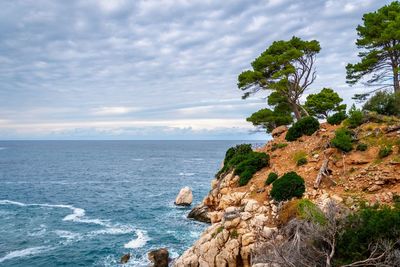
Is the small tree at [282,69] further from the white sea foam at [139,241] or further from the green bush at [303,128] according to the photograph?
the white sea foam at [139,241]

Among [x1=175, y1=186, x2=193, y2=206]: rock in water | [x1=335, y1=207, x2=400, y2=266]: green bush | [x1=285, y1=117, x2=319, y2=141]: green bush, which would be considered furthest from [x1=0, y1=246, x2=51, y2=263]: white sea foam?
[x1=335, y1=207, x2=400, y2=266]: green bush

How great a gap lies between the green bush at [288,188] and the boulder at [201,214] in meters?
16.7

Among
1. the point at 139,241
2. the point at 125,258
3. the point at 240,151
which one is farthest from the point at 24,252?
the point at 240,151

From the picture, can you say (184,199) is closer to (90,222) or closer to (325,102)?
(90,222)

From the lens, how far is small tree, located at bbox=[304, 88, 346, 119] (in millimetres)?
42119

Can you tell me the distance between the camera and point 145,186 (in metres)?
71.0

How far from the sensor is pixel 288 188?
79.4 ft

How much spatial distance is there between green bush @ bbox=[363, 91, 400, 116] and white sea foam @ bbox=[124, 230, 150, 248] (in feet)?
92.4

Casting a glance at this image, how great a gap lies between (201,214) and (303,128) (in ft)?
54.7

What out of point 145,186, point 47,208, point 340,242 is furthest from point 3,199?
point 340,242

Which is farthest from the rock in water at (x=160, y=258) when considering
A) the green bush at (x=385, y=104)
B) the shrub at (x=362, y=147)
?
the green bush at (x=385, y=104)

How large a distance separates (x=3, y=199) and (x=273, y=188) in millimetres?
51405

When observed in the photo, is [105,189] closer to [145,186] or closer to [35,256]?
[145,186]

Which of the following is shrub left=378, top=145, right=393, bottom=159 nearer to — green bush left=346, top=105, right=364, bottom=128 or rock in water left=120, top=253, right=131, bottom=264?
green bush left=346, top=105, right=364, bottom=128
